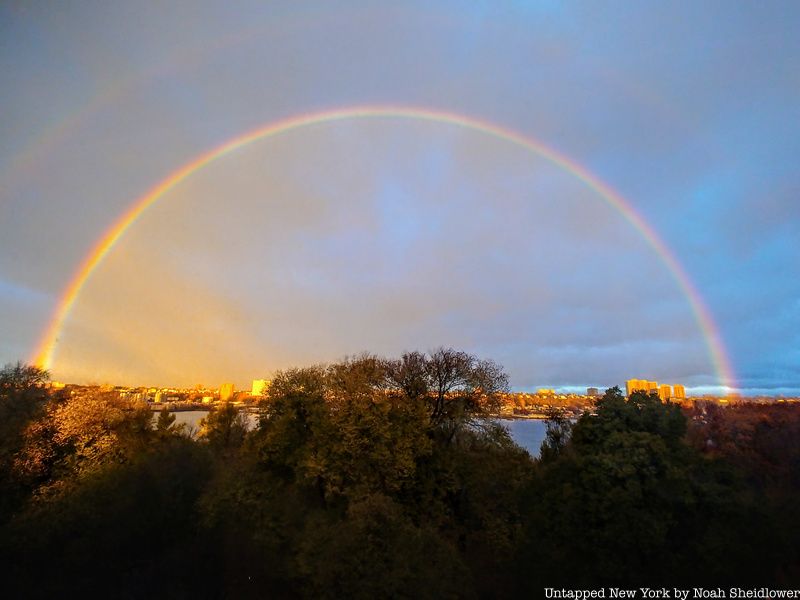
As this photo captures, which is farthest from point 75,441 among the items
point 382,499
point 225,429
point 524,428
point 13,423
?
point 524,428

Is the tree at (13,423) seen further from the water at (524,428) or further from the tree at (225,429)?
the water at (524,428)

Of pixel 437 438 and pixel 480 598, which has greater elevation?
pixel 437 438

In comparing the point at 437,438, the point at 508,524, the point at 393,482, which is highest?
the point at 437,438

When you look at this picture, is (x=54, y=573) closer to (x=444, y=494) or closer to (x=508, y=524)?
(x=444, y=494)

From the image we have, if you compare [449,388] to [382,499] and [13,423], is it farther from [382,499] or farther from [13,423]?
[13,423]

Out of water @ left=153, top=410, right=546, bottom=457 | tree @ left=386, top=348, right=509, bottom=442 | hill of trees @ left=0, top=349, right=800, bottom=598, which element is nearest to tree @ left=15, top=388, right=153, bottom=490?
hill of trees @ left=0, top=349, right=800, bottom=598

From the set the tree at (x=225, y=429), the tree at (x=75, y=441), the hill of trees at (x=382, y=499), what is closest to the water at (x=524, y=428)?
the tree at (x=225, y=429)

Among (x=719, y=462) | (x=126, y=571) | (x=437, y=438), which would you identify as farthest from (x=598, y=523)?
(x=126, y=571)


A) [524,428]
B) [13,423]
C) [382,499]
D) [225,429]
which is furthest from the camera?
[524,428]
